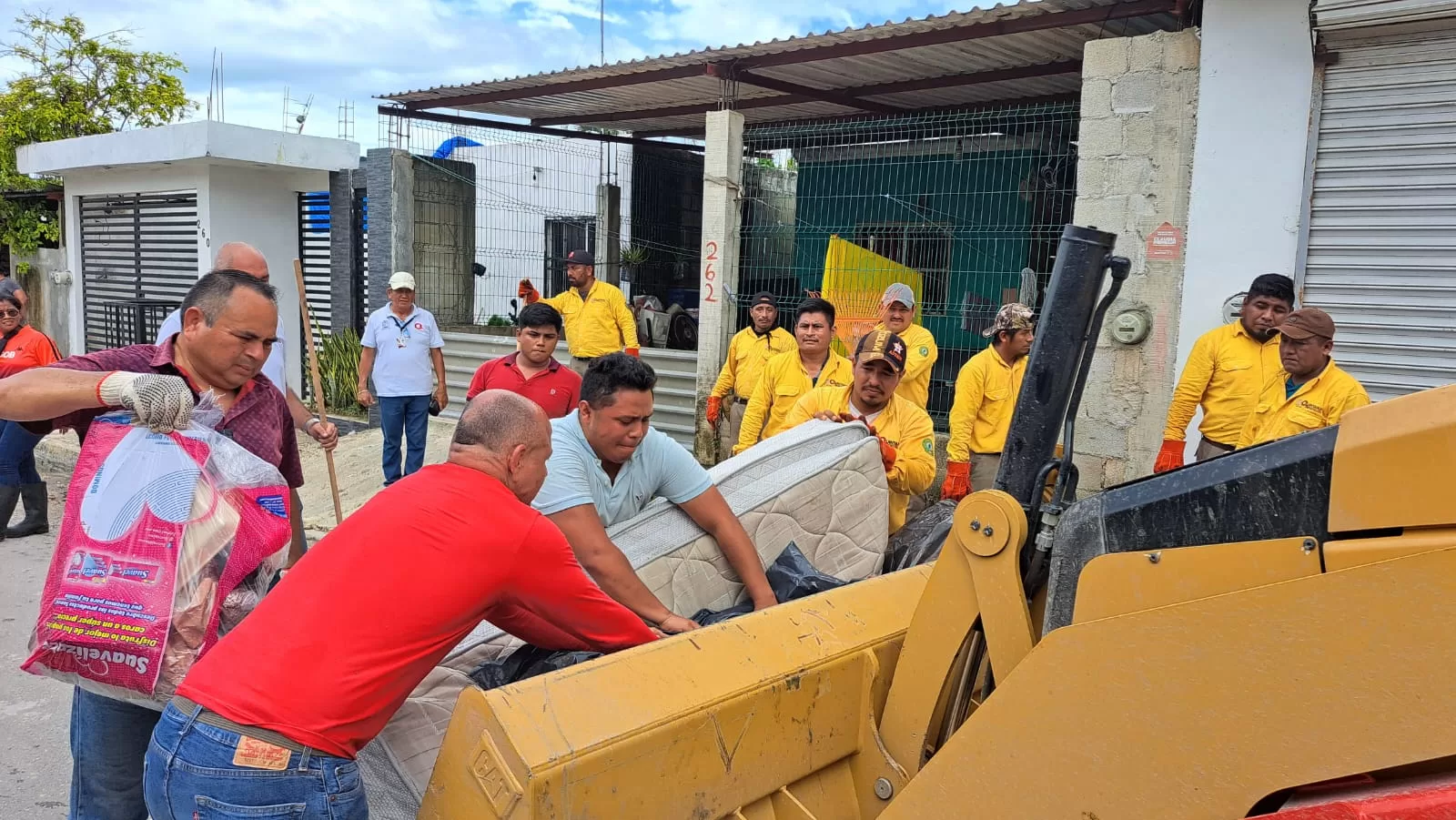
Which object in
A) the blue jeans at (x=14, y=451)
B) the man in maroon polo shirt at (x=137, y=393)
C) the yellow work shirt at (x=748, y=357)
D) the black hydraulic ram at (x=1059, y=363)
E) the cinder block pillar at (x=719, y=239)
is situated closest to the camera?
the black hydraulic ram at (x=1059, y=363)

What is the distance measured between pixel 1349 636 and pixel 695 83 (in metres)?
8.69

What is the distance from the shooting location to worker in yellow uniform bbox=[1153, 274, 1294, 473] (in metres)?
5.10

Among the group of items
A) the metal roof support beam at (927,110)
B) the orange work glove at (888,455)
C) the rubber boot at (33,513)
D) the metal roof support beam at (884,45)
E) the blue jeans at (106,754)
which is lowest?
the rubber boot at (33,513)

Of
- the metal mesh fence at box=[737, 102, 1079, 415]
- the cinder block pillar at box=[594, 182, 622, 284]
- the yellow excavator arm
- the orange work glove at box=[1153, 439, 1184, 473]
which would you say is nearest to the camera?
the yellow excavator arm

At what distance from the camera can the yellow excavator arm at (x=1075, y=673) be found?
1.34m

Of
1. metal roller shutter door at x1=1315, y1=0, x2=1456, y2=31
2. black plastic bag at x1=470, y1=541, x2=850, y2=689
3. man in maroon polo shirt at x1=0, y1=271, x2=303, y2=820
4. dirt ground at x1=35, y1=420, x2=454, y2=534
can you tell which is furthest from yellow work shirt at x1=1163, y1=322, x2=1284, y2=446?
dirt ground at x1=35, y1=420, x2=454, y2=534

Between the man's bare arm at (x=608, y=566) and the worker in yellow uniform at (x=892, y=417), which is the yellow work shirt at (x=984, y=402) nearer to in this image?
the worker in yellow uniform at (x=892, y=417)

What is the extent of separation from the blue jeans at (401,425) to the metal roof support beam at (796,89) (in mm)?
3663

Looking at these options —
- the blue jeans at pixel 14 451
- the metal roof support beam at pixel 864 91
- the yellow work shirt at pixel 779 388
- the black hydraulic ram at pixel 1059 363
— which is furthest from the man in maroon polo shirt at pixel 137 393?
the metal roof support beam at pixel 864 91

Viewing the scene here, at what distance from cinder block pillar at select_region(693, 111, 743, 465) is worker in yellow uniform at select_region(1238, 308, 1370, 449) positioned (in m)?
4.82

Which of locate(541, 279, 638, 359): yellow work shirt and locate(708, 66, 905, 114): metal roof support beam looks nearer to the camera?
locate(708, 66, 905, 114): metal roof support beam

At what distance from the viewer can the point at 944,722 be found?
6.40 feet

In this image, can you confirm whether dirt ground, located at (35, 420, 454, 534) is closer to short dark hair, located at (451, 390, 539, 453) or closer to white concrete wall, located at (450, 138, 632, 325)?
white concrete wall, located at (450, 138, 632, 325)

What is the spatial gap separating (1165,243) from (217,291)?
5.56 meters
